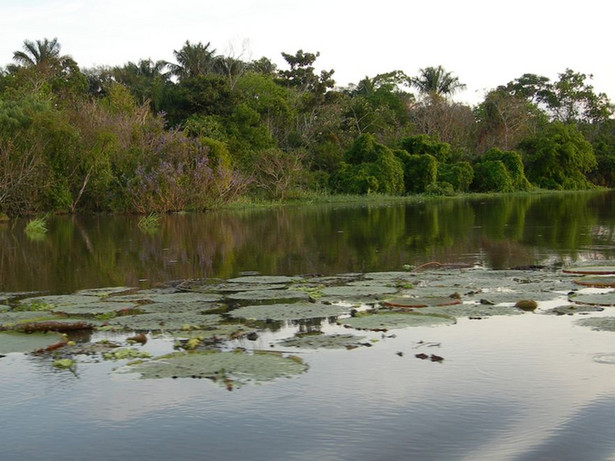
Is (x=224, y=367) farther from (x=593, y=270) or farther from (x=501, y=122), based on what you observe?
(x=501, y=122)

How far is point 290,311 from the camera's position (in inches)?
325

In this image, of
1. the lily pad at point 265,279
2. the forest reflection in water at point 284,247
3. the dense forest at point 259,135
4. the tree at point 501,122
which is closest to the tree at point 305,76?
the dense forest at point 259,135

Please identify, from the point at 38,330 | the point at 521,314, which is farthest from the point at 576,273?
the point at 38,330

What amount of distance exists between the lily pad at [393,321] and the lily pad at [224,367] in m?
1.37

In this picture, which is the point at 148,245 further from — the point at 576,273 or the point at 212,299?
the point at 576,273

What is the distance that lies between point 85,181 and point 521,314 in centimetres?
2913

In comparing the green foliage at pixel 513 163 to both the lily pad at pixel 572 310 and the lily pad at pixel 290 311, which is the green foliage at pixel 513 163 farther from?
the lily pad at pixel 290 311

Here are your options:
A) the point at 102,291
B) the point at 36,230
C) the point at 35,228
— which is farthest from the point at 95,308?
the point at 35,228

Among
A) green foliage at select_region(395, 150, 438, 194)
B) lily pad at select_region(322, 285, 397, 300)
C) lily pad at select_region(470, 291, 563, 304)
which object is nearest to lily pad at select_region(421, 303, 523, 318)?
lily pad at select_region(470, 291, 563, 304)

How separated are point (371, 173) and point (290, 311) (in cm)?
3940

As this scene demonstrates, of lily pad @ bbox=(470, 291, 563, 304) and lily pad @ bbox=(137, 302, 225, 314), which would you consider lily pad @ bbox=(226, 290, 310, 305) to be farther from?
lily pad @ bbox=(470, 291, 563, 304)

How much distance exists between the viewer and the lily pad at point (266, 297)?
9328 mm

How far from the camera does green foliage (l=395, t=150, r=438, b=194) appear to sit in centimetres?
4850

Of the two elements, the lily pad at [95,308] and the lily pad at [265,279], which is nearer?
the lily pad at [95,308]
